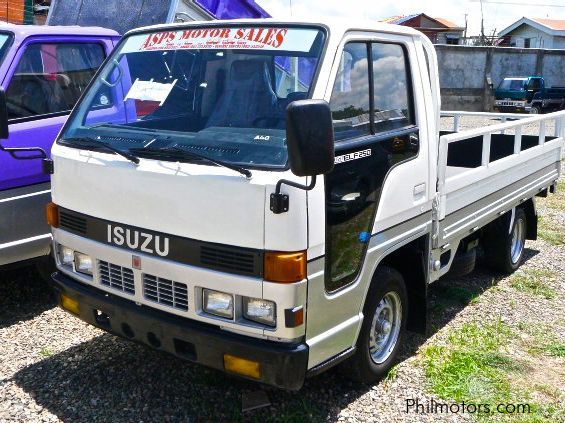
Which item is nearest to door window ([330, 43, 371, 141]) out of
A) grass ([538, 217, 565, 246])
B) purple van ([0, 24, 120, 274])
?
purple van ([0, 24, 120, 274])

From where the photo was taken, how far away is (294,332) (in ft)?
9.54

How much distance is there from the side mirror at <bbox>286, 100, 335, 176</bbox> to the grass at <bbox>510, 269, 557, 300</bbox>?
12.1 feet

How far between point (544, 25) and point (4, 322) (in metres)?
45.7

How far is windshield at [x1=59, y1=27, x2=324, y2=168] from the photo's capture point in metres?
3.14

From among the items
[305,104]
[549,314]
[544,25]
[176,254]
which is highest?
[544,25]

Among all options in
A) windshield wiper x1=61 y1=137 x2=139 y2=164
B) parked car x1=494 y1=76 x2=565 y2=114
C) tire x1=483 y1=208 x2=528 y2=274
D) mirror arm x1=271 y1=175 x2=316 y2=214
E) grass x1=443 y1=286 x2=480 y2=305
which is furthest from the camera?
parked car x1=494 y1=76 x2=565 y2=114

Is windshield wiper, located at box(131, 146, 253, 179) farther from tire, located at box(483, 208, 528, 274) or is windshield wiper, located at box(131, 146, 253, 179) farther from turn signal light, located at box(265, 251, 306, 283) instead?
tire, located at box(483, 208, 528, 274)

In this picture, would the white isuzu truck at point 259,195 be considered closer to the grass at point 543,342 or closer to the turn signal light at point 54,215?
the turn signal light at point 54,215

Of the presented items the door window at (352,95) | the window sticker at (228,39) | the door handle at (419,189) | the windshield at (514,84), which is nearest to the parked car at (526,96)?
the windshield at (514,84)

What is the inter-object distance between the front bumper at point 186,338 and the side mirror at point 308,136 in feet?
2.89

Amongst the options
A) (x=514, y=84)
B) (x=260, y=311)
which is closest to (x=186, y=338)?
(x=260, y=311)

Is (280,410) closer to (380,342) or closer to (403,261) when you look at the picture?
(380,342)

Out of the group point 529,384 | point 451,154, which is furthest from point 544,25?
point 529,384

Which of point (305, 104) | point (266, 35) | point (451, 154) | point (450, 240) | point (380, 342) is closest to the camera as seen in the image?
point (305, 104)
